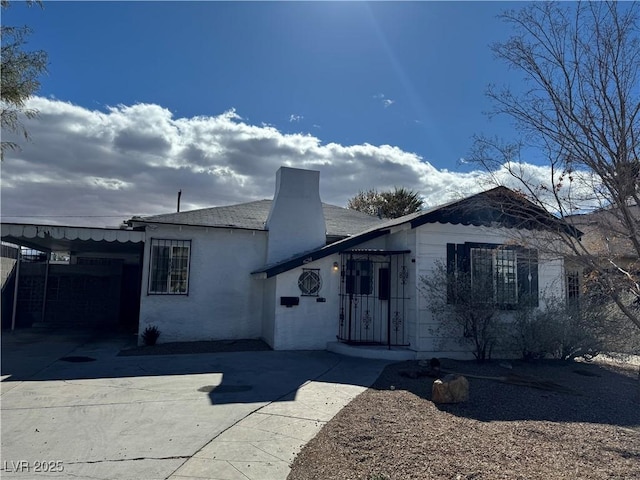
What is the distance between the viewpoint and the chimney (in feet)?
41.5

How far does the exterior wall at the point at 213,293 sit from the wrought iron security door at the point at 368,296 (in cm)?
303

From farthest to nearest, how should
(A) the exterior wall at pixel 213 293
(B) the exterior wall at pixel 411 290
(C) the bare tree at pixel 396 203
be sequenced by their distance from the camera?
(C) the bare tree at pixel 396 203, (A) the exterior wall at pixel 213 293, (B) the exterior wall at pixel 411 290

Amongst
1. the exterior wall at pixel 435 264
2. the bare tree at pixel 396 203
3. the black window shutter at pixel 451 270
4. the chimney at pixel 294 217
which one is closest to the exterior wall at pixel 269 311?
the chimney at pixel 294 217

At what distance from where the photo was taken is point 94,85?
33.1ft

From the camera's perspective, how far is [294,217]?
42.2ft

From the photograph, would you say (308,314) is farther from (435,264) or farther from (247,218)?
(247,218)

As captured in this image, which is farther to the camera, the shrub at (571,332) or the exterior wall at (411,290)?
the exterior wall at (411,290)

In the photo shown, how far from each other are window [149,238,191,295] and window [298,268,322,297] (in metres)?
3.71

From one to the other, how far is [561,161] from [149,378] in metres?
7.76

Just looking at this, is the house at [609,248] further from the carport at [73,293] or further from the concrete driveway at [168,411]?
the carport at [73,293]

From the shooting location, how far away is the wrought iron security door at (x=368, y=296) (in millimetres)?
10852

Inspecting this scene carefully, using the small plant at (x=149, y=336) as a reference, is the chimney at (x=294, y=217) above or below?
above

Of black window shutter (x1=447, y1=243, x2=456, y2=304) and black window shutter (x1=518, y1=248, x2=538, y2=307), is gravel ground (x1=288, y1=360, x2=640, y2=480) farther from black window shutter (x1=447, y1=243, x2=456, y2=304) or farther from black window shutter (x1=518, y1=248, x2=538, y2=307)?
black window shutter (x1=518, y1=248, x2=538, y2=307)

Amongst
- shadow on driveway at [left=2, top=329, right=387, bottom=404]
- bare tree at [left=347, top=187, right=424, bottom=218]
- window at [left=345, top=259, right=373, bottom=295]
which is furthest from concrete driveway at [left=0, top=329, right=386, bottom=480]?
bare tree at [left=347, top=187, right=424, bottom=218]
